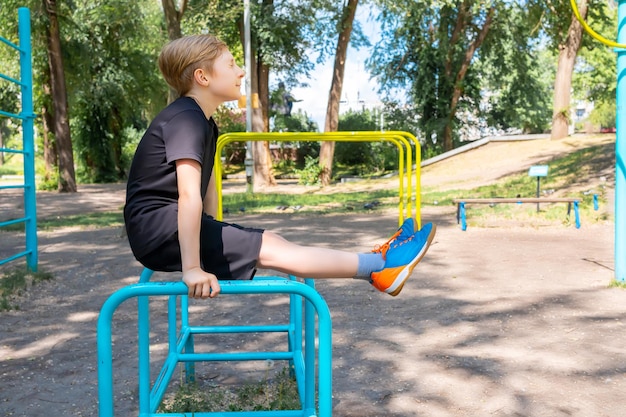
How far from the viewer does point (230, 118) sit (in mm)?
29766

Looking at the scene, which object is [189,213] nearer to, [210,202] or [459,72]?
[210,202]

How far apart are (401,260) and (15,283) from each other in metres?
4.54

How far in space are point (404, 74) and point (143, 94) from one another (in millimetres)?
10380

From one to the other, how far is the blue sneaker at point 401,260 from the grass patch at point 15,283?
3733 millimetres

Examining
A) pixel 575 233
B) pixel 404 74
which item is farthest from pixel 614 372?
pixel 404 74

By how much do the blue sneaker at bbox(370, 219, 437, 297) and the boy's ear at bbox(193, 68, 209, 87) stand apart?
0.81 m

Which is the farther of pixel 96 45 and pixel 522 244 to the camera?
pixel 96 45

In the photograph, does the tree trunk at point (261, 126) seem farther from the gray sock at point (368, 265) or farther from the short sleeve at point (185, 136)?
the short sleeve at point (185, 136)

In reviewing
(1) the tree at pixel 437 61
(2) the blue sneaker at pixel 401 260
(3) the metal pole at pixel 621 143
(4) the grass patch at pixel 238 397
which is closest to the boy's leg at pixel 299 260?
(2) the blue sneaker at pixel 401 260

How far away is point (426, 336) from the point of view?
4207mm

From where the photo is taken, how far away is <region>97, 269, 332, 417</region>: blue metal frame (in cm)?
190

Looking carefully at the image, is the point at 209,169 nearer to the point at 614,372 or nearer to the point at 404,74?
the point at 614,372

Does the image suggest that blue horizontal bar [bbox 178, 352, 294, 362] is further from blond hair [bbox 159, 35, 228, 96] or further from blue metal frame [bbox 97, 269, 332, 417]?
blond hair [bbox 159, 35, 228, 96]

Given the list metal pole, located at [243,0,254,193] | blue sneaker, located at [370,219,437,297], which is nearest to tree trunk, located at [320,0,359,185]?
metal pole, located at [243,0,254,193]
